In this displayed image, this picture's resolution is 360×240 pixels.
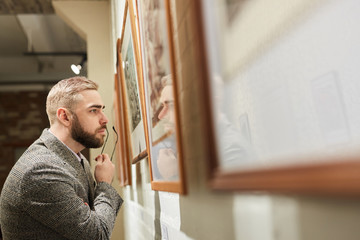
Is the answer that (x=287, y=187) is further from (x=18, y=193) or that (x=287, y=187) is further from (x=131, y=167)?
(x=131, y=167)

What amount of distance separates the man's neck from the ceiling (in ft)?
9.56

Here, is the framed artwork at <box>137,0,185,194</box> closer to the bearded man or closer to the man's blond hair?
the bearded man

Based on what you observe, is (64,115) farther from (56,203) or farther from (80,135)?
(56,203)

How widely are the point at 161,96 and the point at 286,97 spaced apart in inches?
31.9

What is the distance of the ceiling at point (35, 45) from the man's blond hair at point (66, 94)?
9.09 feet

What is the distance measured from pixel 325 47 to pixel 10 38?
7.72 m

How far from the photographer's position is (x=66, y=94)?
2.36 metres

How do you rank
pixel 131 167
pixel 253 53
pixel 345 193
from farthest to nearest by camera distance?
pixel 131 167 → pixel 253 53 → pixel 345 193

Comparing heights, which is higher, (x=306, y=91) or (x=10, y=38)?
(x=10, y=38)

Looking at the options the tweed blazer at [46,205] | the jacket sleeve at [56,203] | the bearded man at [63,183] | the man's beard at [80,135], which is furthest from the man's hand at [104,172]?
the jacket sleeve at [56,203]

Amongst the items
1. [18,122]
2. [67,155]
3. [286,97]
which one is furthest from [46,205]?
[18,122]

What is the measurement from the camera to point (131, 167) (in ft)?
10.4

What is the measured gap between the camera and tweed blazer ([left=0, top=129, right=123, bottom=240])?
179 cm

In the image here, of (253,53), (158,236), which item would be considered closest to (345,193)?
(253,53)
